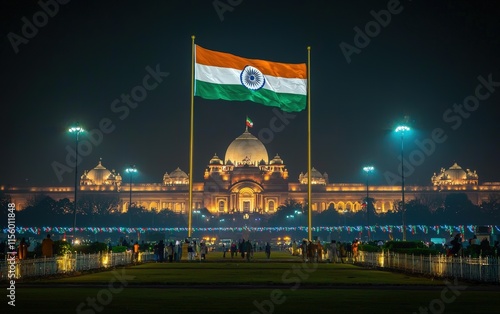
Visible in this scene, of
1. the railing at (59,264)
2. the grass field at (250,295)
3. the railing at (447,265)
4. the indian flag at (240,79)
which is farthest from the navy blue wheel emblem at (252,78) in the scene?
the grass field at (250,295)

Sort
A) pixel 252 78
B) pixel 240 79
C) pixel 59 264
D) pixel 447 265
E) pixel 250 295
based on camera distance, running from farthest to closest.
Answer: pixel 252 78
pixel 240 79
pixel 59 264
pixel 447 265
pixel 250 295

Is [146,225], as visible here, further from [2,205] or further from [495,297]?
[495,297]

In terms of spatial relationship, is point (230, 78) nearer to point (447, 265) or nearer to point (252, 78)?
point (252, 78)

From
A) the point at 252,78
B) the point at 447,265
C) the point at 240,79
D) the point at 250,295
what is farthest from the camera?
the point at 252,78

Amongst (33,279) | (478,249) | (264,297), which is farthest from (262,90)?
(264,297)

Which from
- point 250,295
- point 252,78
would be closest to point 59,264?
point 250,295

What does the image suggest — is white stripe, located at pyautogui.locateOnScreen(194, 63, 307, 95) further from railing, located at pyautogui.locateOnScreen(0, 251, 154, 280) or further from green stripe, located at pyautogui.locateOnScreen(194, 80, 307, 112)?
railing, located at pyautogui.locateOnScreen(0, 251, 154, 280)

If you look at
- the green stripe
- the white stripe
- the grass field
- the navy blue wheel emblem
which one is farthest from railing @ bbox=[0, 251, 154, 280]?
the navy blue wheel emblem
